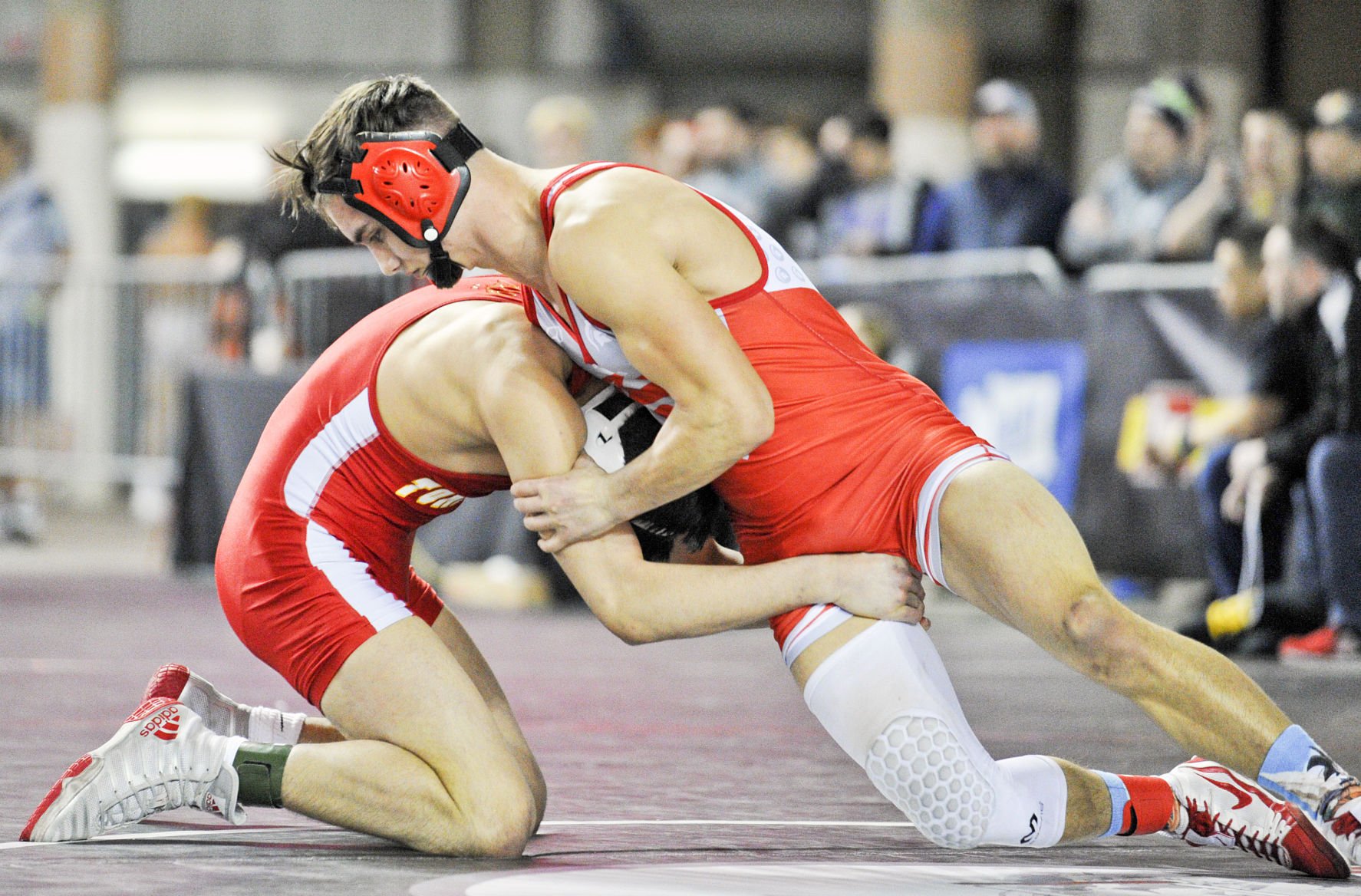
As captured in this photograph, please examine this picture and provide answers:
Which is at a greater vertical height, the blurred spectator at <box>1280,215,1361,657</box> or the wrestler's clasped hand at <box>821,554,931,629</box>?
the wrestler's clasped hand at <box>821,554,931,629</box>

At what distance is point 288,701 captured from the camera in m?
5.46

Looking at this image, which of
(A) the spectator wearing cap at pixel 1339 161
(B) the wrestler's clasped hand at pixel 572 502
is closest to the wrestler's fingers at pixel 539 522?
(B) the wrestler's clasped hand at pixel 572 502

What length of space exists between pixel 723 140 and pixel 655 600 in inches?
267

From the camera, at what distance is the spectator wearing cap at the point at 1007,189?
8.70 metres

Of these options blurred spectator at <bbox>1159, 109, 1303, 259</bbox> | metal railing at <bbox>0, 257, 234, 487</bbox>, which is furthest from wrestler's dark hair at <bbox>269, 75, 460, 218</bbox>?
metal railing at <bbox>0, 257, 234, 487</bbox>

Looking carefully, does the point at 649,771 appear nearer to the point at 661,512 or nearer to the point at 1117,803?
the point at 661,512

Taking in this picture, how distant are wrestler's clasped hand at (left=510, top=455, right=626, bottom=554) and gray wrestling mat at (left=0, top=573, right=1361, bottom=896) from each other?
0.56 meters

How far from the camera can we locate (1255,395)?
23.1ft

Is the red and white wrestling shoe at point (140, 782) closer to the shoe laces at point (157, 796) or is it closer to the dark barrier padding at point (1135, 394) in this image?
the shoe laces at point (157, 796)

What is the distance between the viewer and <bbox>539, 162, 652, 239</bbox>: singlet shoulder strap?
3.40 m

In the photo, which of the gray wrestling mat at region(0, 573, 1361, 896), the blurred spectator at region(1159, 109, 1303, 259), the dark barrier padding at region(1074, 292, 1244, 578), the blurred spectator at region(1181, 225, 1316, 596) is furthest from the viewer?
the dark barrier padding at region(1074, 292, 1244, 578)

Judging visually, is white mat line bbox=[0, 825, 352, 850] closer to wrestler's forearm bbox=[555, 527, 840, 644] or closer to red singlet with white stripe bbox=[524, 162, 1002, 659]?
wrestler's forearm bbox=[555, 527, 840, 644]

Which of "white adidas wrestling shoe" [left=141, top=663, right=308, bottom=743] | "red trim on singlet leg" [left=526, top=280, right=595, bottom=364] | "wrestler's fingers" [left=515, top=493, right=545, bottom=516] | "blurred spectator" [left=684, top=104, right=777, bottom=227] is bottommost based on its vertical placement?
"white adidas wrestling shoe" [left=141, top=663, right=308, bottom=743]

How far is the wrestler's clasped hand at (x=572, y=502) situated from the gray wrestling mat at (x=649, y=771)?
1.83 feet
